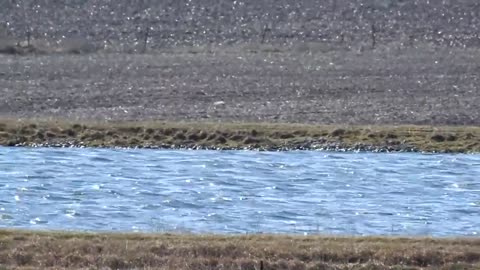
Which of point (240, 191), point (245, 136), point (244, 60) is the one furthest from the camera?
point (244, 60)

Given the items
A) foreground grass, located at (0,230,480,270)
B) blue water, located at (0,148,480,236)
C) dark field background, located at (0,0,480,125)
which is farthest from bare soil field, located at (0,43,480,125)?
foreground grass, located at (0,230,480,270)

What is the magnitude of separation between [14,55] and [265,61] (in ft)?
26.5

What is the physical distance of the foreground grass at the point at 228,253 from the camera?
14273 millimetres

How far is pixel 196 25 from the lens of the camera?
51.9 m

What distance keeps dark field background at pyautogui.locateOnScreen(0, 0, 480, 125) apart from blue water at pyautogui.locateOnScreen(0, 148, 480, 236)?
4387 millimetres

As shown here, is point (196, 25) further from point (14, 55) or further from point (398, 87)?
point (398, 87)

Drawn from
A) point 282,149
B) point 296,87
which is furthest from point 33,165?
point 296,87

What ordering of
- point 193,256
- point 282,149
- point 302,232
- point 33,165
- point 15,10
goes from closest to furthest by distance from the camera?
point 193,256 → point 302,232 → point 33,165 → point 282,149 → point 15,10

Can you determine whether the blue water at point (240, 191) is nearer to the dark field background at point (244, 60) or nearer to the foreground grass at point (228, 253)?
the foreground grass at point (228, 253)

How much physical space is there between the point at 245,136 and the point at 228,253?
1120cm

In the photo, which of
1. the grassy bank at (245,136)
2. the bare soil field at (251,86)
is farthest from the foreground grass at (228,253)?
the bare soil field at (251,86)

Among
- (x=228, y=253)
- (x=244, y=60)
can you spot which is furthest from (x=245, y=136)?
(x=244, y=60)

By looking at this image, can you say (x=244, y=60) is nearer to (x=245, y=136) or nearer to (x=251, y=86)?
(x=251, y=86)

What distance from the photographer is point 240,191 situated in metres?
20.8
